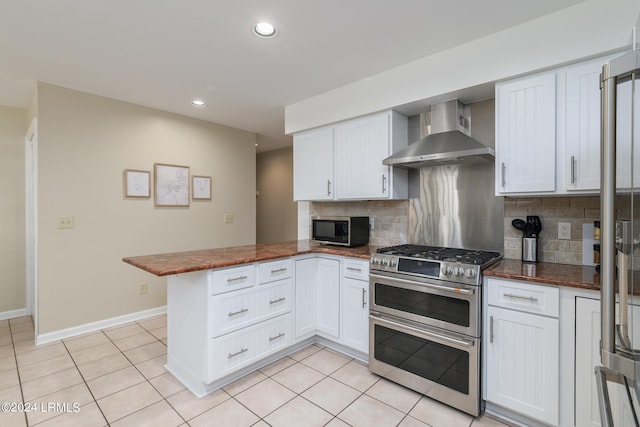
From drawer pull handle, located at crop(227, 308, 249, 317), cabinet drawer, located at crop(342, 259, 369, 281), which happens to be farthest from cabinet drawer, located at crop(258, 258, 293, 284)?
cabinet drawer, located at crop(342, 259, 369, 281)

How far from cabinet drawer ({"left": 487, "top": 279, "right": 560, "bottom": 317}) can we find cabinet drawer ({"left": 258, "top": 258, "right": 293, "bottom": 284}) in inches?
60.2

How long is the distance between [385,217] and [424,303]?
1.21m

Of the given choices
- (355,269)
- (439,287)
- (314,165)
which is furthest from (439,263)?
(314,165)

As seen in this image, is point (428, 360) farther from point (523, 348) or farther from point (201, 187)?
point (201, 187)

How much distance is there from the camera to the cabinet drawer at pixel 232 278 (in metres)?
2.11

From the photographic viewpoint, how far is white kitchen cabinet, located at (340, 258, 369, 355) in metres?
2.54

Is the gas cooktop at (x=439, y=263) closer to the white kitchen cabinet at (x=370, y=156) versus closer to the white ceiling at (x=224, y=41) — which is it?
the white kitchen cabinet at (x=370, y=156)

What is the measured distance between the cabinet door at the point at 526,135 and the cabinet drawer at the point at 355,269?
1.16 m

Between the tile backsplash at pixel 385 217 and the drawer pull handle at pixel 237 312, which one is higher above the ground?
the tile backsplash at pixel 385 217

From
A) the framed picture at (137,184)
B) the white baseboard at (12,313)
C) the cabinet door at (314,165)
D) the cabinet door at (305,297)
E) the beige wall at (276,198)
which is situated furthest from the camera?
the beige wall at (276,198)

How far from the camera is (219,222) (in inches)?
172

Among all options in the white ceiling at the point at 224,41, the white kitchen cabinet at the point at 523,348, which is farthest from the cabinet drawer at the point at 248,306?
the white ceiling at the point at 224,41

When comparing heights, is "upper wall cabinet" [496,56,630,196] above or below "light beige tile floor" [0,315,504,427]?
above

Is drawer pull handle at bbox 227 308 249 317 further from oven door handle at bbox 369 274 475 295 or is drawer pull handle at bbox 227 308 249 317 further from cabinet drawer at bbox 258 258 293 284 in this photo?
oven door handle at bbox 369 274 475 295
